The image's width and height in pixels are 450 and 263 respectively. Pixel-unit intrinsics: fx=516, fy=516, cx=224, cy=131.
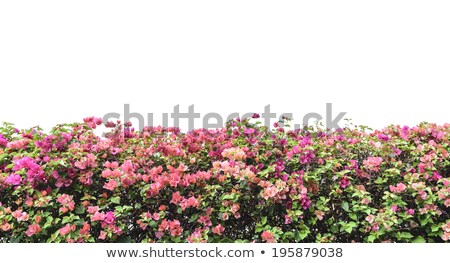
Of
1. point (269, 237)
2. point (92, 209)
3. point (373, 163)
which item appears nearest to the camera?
point (269, 237)

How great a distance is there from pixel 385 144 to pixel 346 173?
499 millimetres

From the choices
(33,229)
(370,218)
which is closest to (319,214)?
(370,218)

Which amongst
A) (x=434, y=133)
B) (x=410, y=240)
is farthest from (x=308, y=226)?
(x=434, y=133)

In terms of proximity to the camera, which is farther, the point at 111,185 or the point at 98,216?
the point at 111,185

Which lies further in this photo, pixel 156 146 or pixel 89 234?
pixel 156 146

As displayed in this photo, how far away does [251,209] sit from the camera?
3.66 meters

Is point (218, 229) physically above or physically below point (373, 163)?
below

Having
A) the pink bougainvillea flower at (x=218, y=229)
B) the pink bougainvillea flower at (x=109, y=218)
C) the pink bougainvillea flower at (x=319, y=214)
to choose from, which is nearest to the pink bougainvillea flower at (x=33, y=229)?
the pink bougainvillea flower at (x=109, y=218)

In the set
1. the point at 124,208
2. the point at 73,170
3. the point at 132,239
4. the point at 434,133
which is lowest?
the point at 132,239

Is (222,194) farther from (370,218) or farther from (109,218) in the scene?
(370,218)

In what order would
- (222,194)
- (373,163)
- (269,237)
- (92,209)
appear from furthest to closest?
Answer: (373,163) < (222,194) < (92,209) < (269,237)

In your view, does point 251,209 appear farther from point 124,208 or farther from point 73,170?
point 73,170

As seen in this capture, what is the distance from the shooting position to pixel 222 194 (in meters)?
3.67

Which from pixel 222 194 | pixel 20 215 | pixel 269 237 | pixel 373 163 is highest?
pixel 373 163
